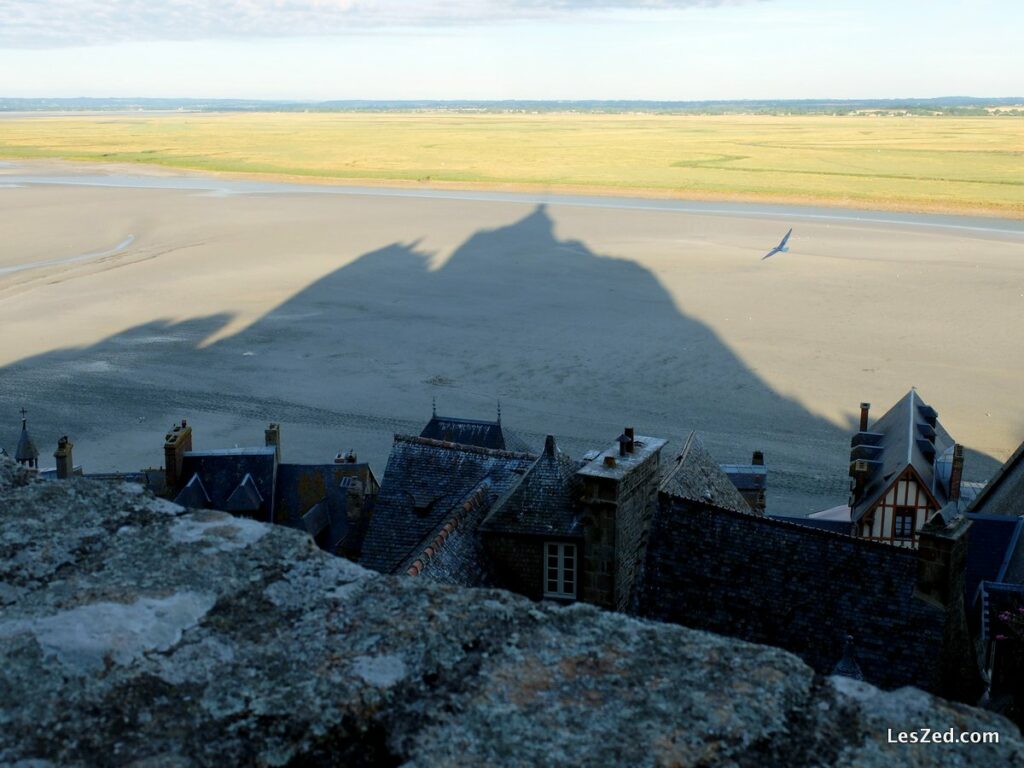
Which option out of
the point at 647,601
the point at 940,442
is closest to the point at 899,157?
the point at 940,442

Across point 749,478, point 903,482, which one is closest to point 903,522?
point 903,482

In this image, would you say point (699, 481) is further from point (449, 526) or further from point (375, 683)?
point (375, 683)

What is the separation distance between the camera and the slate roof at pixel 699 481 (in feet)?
40.6

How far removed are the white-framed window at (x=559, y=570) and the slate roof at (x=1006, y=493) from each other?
6.82 m

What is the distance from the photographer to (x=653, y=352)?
108 ft

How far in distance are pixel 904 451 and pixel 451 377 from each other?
14608mm

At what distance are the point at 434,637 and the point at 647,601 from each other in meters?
8.01

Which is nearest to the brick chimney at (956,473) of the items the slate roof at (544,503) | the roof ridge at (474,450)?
the roof ridge at (474,450)

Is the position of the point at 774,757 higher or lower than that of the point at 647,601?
higher

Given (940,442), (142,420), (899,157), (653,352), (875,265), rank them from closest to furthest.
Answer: (940,442), (142,420), (653,352), (875,265), (899,157)

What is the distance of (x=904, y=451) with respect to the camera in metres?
18.3

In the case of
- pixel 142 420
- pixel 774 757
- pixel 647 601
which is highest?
pixel 774 757

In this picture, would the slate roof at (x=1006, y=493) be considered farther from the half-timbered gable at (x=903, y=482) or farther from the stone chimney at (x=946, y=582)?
the stone chimney at (x=946, y=582)

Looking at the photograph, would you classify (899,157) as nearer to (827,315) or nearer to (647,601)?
(827,315)
